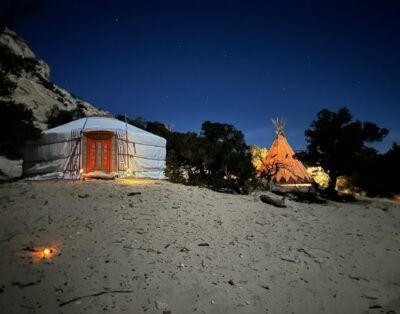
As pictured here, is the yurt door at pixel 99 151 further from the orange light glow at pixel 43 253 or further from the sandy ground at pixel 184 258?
the orange light glow at pixel 43 253

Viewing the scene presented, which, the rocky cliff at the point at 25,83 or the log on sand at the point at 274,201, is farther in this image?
the log on sand at the point at 274,201

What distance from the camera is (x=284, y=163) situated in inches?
658

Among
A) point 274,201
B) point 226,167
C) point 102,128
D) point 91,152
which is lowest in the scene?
point 274,201

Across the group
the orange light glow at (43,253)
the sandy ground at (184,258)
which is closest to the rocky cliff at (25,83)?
the sandy ground at (184,258)

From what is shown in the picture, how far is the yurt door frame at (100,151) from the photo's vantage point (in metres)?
12.1

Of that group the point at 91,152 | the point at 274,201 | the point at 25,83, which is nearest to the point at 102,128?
the point at 91,152

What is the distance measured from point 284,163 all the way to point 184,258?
44.9 feet

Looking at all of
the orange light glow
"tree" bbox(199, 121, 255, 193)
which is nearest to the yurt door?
"tree" bbox(199, 121, 255, 193)

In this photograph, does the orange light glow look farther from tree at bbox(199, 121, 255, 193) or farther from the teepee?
the teepee

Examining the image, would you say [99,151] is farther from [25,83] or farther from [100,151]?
[25,83]

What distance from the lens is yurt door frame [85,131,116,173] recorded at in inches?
477

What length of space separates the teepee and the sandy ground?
343 inches

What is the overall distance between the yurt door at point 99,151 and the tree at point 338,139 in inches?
364

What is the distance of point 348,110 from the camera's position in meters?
11.3
